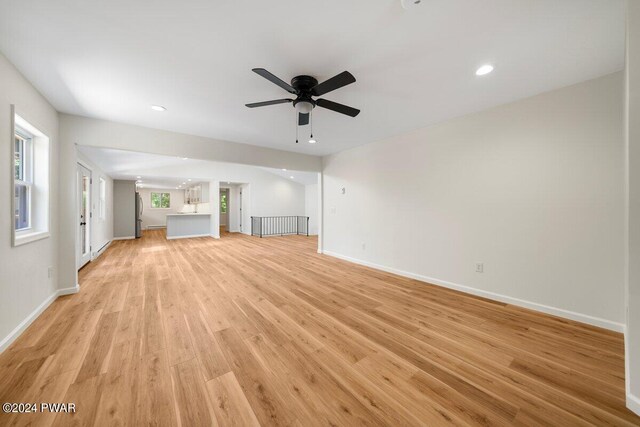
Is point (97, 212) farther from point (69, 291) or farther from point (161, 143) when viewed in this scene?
point (161, 143)

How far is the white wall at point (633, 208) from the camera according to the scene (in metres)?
1.36

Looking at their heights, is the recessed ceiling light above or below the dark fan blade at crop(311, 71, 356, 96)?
above

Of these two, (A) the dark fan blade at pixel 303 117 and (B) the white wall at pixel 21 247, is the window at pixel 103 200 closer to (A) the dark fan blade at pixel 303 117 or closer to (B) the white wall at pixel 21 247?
(B) the white wall at pixel 21 247

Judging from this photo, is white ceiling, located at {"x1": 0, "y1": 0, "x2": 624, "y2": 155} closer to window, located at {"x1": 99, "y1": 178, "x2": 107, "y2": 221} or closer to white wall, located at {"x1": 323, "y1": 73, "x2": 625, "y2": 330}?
white wall, located at {"x1": 323, "y1": 73, "x2": 625, "y2": 330}

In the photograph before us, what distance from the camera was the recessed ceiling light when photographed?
2114mm

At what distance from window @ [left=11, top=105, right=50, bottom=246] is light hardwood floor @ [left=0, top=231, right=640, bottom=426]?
105 centimetres

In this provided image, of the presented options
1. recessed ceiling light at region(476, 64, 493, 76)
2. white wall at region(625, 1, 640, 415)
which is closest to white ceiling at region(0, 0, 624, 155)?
recessed ceiling light at region(476, 64, 493, 76)

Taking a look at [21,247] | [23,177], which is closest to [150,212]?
[23,177]

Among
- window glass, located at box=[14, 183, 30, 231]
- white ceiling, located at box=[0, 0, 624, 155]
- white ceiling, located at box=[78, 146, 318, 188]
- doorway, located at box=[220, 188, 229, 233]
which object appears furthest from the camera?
doorway, located at box=[220, 188, 229, 233]

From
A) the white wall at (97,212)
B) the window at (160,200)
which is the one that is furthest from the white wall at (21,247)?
the window at (160,200)

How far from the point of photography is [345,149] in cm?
525

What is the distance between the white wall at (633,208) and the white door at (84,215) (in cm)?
732

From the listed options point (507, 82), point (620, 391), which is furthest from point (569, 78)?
point (620, 391)

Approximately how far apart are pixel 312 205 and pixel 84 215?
25.6 feet
